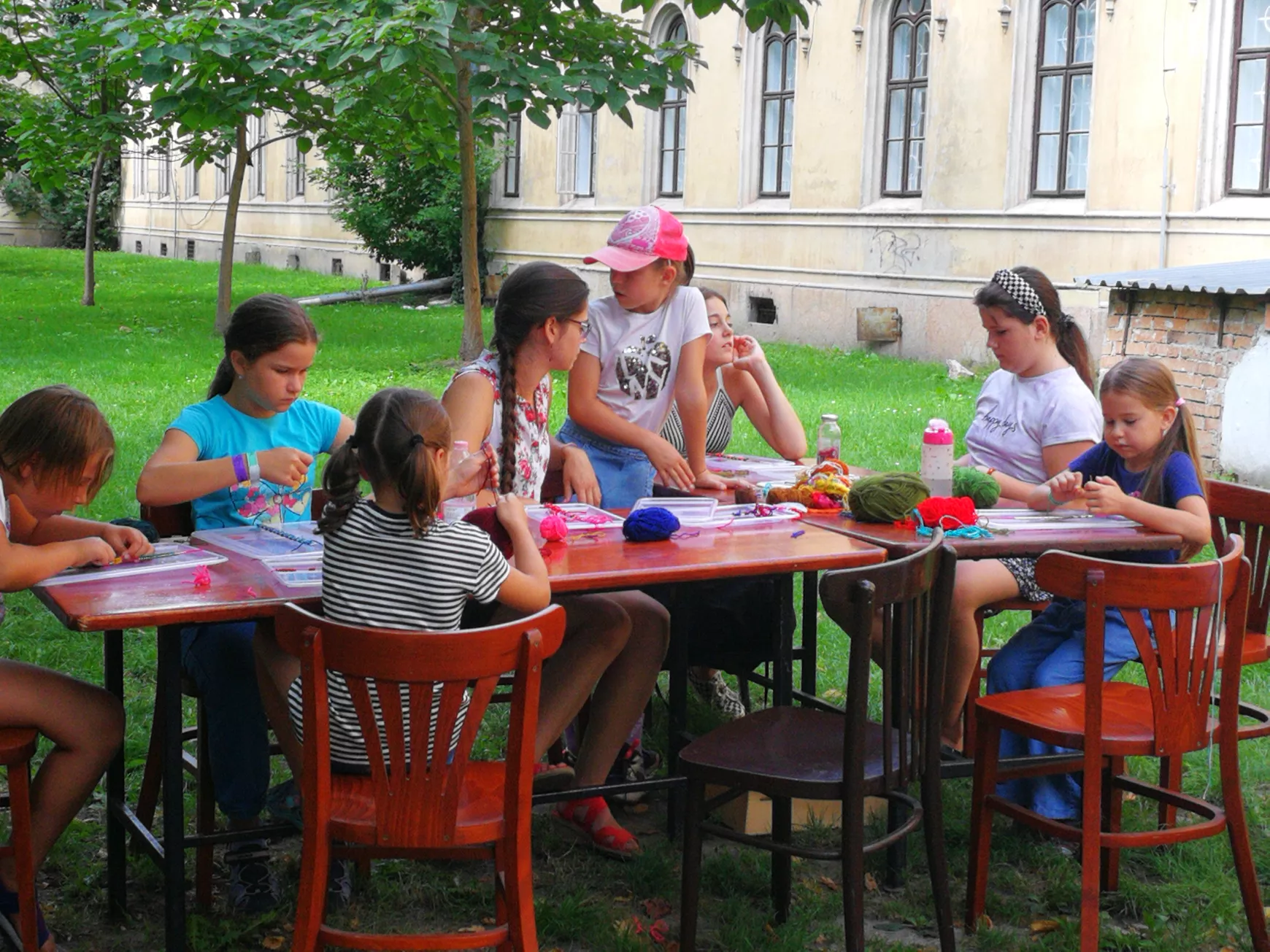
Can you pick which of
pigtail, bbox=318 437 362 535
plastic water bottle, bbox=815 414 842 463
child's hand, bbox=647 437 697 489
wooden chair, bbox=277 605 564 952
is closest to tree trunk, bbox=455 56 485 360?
plastic water bottle, bbox=815 414 842 463

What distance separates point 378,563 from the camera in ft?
10.5

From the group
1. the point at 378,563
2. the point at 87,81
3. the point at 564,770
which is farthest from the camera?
the point at 87,81

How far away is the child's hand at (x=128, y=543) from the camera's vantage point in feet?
12.0

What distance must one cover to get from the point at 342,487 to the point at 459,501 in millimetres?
763

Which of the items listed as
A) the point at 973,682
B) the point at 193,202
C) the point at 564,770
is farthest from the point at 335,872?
the point at 193,202

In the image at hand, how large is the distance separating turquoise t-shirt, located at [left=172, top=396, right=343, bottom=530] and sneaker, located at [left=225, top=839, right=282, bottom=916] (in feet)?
2.98

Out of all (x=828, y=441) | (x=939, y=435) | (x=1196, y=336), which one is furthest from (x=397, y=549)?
(x=1196, y=336)

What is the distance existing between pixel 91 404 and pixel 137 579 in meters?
0.45

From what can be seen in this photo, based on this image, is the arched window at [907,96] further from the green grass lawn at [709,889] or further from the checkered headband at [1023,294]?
the checkered headband at [1023,294]

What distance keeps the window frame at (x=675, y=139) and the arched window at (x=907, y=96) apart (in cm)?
415

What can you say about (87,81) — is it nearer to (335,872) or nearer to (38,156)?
(38,156)

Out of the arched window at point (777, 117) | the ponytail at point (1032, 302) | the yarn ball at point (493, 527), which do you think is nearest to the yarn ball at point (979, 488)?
the ponytail at point (1032, 302)

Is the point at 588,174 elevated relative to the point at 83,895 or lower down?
elevated

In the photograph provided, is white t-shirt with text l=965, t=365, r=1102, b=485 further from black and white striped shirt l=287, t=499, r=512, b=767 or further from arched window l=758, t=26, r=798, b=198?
arched window l=758, t=26, r=798, b=198
